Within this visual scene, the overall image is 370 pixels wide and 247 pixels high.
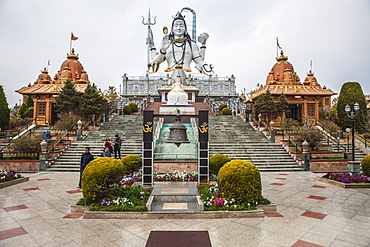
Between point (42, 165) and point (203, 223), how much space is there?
36.1 ft

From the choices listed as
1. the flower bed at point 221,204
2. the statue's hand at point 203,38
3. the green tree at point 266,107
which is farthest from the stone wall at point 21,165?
the statue's hand at point 203,38

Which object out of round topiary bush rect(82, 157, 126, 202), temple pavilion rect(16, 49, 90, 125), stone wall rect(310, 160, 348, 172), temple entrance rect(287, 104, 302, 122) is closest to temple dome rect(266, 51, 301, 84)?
temple entrance rect(287, 104, 302, 122)

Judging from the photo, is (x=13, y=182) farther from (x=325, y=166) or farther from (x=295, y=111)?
(x=295, y=111)

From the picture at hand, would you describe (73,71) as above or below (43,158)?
above

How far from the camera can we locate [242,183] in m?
5.47

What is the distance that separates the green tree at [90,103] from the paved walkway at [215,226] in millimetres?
14878

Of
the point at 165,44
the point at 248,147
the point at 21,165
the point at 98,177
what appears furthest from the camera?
the point at 165,44

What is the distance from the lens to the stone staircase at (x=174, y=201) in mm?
5391

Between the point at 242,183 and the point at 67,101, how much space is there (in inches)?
808

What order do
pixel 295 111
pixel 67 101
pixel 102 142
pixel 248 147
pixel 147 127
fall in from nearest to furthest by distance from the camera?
pixel 147 127, pixel 248 147, pixel 102 142, pixel 67 101, pixel 295 111

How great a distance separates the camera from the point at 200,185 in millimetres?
7156

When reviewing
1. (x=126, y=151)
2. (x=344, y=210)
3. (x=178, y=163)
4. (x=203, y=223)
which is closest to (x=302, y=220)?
(x=344, y=210)

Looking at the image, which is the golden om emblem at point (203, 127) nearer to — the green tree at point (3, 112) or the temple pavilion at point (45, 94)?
the green tree at point (3, 112)

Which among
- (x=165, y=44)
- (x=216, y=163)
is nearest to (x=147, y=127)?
(x=216, y=163)
